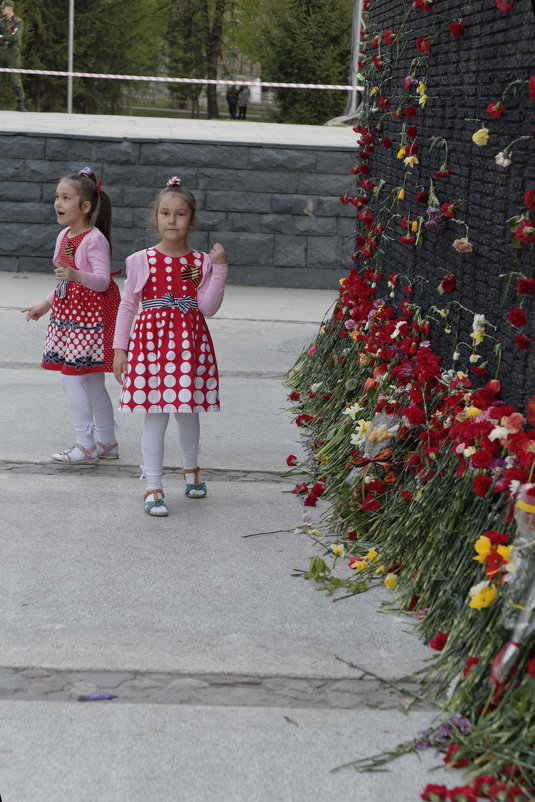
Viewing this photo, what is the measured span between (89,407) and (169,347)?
88cm

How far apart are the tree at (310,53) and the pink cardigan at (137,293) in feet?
79.3

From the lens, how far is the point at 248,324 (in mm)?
8664

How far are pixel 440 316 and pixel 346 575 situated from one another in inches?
48.3

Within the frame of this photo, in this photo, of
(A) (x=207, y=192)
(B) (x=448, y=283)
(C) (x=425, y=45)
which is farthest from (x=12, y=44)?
(B) (x=448, y=283)

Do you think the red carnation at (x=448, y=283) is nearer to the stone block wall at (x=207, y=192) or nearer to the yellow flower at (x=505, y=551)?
the yellow flower at (x=505, y=551)

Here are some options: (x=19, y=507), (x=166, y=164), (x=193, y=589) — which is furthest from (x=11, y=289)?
(x=193, y=589)

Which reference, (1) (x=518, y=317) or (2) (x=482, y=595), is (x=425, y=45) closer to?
(1) (x=518, y=317)

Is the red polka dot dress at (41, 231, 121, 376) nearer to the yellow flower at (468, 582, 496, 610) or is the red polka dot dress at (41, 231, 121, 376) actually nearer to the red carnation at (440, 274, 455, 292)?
the red carnation at (440, 274, 455, 292)

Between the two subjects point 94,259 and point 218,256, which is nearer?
point 218,256

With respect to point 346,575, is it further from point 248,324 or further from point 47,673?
point 248,324

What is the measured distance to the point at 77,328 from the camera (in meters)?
4.88

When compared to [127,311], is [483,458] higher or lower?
lower

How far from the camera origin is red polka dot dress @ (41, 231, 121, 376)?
4.88 meters

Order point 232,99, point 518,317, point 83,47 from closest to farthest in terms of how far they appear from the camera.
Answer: point 518,317 → point 83,47 → point 232,99
